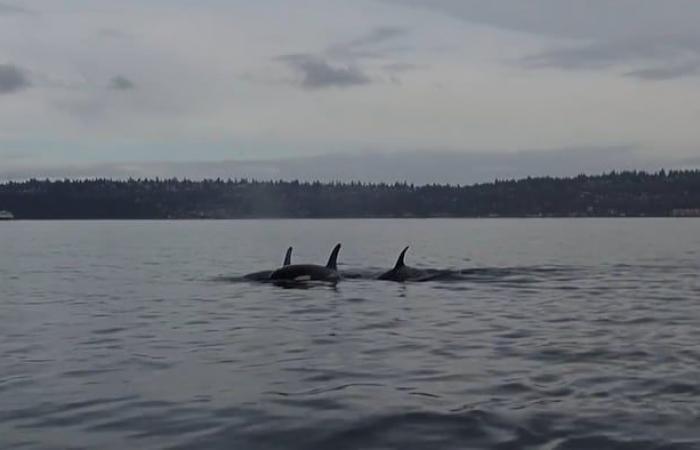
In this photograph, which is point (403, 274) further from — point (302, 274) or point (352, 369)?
point (352, 369)

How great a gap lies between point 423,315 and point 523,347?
20.6 ft

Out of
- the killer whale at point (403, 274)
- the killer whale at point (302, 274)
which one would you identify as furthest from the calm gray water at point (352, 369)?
the killer whale at point (403, 274)

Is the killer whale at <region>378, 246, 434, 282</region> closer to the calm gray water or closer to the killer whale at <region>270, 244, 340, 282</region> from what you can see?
the killer whale at <region>270, 244, 340, 282</region>

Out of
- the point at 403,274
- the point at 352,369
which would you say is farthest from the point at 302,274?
the point at 352,369

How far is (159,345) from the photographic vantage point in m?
19.4

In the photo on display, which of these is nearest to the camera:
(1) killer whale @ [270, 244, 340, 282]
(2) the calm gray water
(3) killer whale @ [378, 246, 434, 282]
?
(2) the calm gray water

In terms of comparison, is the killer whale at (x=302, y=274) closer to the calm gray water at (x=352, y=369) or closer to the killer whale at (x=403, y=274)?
the killer whale at (x=403, y=274)

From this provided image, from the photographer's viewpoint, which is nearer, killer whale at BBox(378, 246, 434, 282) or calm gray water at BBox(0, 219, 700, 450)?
calm gray water at BBox(0, 219, 700, 450)

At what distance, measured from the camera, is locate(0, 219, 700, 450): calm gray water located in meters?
11.8

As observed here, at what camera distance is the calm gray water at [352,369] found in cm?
1180

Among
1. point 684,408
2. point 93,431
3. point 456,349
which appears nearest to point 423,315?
point 456,349

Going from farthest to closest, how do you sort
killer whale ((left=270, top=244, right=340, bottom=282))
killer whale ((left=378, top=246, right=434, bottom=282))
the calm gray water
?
killer whale ((left=378, top=246, right=434, bottom=282))
killer whale ((left=270, top=244, right=340, bottom=282))
the calm gray water

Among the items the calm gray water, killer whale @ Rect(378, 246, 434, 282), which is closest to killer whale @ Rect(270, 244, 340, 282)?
killer whale @ Rect(378, 246, 434, 282)

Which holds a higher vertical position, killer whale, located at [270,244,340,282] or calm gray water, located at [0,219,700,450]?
killer whale, located at [270,244,340,282]
